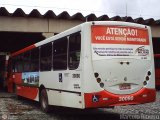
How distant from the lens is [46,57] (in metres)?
12.5

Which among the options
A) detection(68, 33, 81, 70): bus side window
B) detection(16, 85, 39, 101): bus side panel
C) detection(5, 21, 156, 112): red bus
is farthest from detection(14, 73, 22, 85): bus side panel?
detection(68, 33, 81, 70): bus side window

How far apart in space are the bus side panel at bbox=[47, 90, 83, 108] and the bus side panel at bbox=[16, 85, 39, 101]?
6.71 ft

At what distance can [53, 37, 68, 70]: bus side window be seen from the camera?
10.5 metres

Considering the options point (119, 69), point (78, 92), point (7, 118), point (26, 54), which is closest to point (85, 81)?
point (78, 92)

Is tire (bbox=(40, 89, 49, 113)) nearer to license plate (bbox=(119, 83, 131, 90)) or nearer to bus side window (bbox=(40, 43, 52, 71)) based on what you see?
bus side window (bbox=(40, 43, 52, 71))

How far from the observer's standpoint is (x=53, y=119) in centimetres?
1098

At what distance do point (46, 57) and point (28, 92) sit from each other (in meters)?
3.69

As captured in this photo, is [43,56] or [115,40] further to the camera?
[43,56]

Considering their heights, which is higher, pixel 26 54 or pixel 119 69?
pixel 26 54

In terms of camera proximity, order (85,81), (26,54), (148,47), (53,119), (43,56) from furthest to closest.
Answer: (26,54) < (43,56) < (53,119) < (148,47) < (85,81)

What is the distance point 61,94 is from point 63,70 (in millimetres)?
773

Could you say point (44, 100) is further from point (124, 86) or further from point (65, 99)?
point (124, 86)

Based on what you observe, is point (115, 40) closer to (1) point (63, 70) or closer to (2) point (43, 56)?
(1) point (63, 70)

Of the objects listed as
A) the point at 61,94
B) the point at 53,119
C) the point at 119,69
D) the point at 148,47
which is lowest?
the point at 53,119
